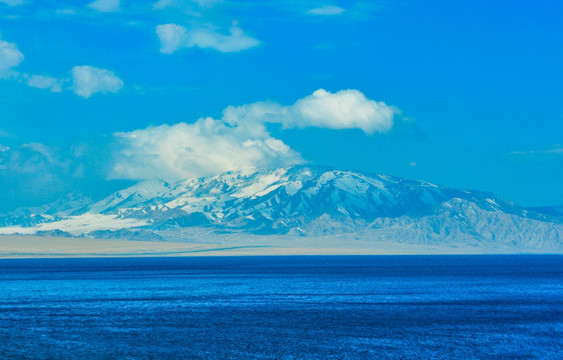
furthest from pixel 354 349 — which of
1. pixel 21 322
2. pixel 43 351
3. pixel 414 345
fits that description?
pixel 21 322

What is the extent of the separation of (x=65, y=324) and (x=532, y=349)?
45036 mm

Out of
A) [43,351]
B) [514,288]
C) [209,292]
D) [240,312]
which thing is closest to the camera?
[43,351]

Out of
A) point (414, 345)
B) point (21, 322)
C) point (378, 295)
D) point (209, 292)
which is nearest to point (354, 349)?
point (414, 345)

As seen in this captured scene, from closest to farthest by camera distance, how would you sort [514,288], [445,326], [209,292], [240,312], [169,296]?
[445,326] → [240,312] → [169,296] → [209,292] → [514,288]

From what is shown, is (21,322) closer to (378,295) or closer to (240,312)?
(240,312)

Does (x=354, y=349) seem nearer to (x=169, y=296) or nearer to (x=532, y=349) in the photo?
(x=532, y=349)

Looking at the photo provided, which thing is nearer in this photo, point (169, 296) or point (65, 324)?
point (65, 324)

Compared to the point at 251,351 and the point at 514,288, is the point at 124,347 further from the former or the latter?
the point at 514,288

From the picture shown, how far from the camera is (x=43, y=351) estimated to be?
213ft

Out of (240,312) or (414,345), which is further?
(240,312)

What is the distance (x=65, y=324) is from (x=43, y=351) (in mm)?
17758

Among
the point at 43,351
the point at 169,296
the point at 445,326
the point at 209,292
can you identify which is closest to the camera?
the point at 43,351

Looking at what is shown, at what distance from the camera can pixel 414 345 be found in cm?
6906

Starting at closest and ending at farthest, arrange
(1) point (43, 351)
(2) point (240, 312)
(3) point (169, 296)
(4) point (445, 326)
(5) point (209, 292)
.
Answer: (1) point (43, 351) → (4) point (445, 326) → (2) point (240, 312) → (3) point (169, 296) → (5) point (209, 292)
